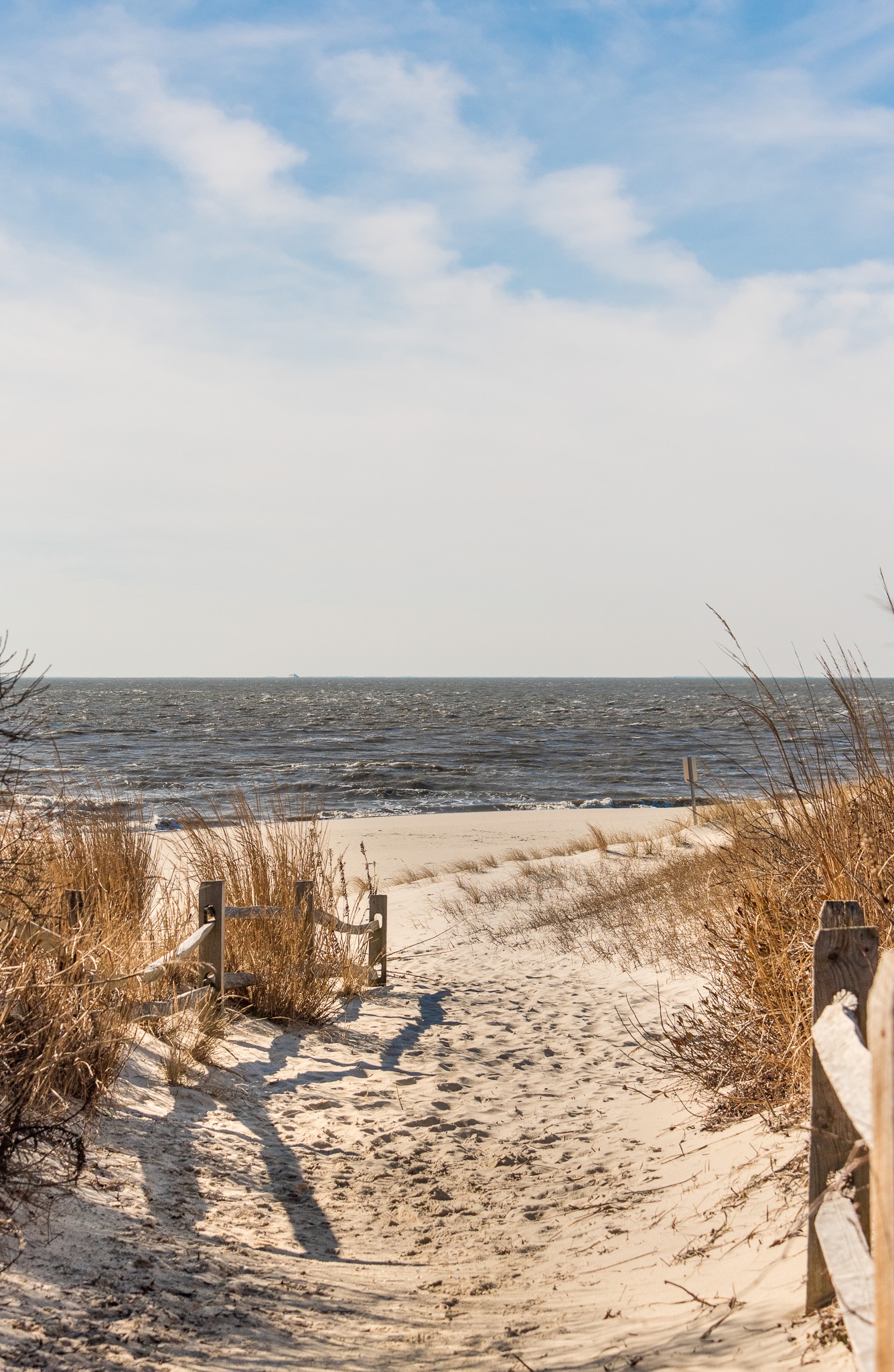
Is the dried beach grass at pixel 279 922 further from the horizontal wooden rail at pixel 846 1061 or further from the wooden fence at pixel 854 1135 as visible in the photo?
the horizontal wooden rail at pixel 846 1061

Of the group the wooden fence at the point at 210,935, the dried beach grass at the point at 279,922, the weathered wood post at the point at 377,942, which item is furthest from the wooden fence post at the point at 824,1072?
the weathered wood post at the point at 377,942

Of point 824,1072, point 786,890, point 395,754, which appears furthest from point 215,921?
point 395,754

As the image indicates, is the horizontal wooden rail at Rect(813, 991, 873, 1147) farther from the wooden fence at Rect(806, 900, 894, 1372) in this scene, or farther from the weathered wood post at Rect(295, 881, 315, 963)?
the weathered wood post at Rect(295, 881, 315, 963)

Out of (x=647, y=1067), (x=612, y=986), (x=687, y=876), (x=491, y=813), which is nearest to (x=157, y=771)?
(x=491, y=813)

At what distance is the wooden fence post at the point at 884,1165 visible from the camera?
114 centimetres

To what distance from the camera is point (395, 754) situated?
36750 millimetres

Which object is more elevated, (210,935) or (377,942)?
(210,935)

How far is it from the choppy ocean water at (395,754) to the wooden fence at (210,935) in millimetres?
1658

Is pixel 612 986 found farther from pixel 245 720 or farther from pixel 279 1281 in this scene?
pixel 245 720

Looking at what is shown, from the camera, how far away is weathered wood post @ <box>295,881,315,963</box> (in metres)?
7.00

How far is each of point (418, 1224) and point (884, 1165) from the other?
11.0 feet

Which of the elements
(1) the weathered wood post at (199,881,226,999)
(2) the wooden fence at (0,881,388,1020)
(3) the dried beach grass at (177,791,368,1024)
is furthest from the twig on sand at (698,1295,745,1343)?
(3) the dried beach grass at (177,791,368,1024)

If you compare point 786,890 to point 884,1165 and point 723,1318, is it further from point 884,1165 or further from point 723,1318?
point 884,1165

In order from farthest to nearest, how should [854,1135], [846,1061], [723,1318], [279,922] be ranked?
[279,922], [723,1318], [854,1135], [846,1061]
